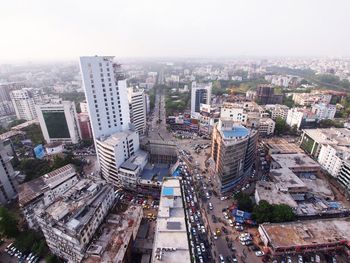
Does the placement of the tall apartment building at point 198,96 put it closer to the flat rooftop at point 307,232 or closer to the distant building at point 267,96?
the distant building at point 267,96

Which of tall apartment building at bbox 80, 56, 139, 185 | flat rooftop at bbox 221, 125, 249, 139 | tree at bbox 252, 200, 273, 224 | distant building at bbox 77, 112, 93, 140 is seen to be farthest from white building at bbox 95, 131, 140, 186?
tree at bbox 252, 200, 273, 224

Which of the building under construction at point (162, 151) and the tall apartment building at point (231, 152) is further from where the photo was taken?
the building under construction at point (162, 151)

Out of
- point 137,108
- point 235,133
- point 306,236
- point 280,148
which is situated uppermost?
point 235,133

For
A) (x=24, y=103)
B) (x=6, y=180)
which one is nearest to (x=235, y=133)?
(x=6, y=180)

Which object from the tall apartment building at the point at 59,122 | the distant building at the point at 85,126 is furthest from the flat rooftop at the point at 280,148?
the tall apartment building at the point at 59,122

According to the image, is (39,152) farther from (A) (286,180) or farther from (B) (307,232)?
(B) (307,232)

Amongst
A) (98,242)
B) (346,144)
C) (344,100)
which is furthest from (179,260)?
(344,100)
